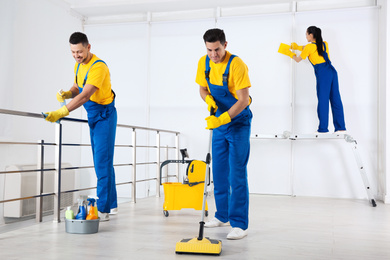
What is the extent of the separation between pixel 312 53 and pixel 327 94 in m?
0.49

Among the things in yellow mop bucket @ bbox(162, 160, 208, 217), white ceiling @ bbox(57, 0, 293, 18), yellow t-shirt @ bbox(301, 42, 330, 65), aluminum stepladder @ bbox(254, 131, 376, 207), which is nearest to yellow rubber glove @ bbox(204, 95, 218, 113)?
yellow mop bucket @ bbox(162, 160, 208, 217)

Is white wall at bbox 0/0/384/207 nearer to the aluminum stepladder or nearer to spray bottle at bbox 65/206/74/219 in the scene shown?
the aluminum stepladder

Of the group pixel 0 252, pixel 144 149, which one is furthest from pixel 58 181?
pixel 144 149

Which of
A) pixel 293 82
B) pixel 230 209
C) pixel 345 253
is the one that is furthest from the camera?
pixel 293 82

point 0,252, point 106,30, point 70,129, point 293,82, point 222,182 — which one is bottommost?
point 0,252

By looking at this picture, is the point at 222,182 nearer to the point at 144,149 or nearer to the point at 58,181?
the point at 58,181

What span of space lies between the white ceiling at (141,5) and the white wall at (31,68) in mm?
242

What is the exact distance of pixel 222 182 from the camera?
253 cm

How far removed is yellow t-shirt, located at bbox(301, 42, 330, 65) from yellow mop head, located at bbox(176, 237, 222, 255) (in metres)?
3.05

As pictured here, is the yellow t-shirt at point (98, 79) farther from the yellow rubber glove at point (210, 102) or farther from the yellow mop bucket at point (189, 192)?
the yellow mop bucket at point (189, 192)

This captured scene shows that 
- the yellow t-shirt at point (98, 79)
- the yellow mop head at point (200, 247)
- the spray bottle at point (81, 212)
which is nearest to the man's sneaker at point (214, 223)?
the yellow mop head at point (200, 247)

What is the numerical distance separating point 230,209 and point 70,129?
3.60m

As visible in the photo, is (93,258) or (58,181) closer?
(93,258)

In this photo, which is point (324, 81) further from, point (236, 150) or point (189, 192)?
point (236, 150)
